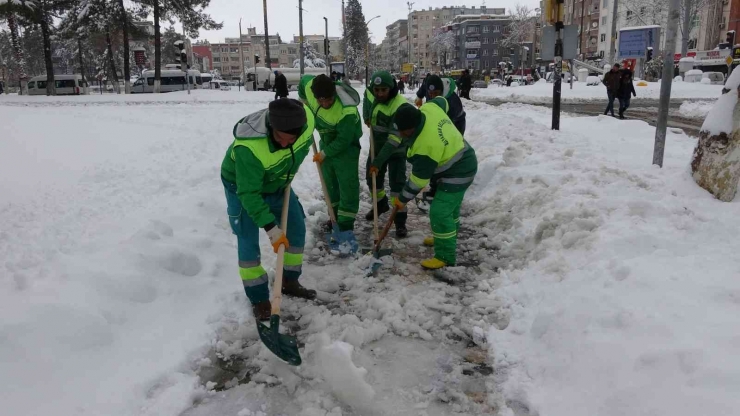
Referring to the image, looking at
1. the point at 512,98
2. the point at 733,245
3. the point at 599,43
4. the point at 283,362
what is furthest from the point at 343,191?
the point at 599,43

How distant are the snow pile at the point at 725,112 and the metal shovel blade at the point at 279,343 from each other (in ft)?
14.4

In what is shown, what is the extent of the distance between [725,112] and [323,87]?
3.79m

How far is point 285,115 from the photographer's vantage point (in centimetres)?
317

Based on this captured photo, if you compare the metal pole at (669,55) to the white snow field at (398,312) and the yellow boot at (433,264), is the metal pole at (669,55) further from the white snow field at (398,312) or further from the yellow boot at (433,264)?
the yellow boot at (433,264)

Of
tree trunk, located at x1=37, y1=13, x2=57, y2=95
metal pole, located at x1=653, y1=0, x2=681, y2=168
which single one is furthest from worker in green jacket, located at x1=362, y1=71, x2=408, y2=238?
tree trunk, located at x1=37, y1=13, x2=57, y2=95

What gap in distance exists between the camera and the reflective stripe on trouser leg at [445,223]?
461cm

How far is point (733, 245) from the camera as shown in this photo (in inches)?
145

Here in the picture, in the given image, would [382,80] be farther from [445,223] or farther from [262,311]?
[262,311]

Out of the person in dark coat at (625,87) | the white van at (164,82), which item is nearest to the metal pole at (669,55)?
the person in dark coat at (625,87)

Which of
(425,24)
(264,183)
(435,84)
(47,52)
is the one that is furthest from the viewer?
(425,24)

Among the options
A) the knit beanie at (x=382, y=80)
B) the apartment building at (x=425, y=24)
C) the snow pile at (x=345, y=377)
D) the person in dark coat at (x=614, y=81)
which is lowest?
the snow pile at (x=345, y=377)

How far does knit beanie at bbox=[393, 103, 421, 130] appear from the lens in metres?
4.18

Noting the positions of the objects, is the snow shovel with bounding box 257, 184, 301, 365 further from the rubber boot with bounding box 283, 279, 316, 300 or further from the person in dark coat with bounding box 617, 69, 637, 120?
the person in dark coat with bounding box 617, 69, 637, 120

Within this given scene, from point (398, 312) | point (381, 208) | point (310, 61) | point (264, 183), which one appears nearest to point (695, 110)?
point (381, 208)
